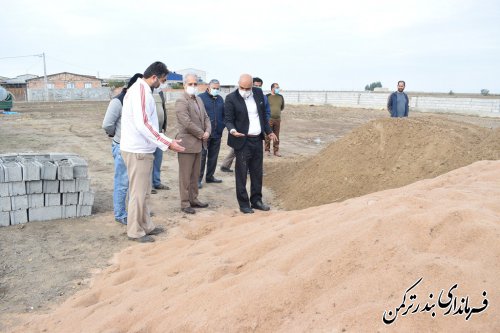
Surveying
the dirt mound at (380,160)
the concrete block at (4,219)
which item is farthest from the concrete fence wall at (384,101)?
the concrete block at (4,219)

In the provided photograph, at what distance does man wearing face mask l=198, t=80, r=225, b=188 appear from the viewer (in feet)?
23.3

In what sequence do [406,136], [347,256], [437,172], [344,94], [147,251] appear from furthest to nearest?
[344,94], [406,136], [437,172], [147,251], [347,256]

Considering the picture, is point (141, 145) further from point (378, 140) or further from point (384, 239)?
point (378, 140)

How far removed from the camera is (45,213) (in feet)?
17.1

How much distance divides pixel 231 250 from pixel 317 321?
160 cm

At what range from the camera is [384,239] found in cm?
261

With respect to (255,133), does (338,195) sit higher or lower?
lower

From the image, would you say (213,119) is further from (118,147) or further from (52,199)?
(52,199)

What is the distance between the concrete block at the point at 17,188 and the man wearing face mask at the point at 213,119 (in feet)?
9.49

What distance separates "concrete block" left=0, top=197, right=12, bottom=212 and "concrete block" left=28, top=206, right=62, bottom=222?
0.80 feet

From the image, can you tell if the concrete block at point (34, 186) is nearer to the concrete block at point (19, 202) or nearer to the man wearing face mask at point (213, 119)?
the concrete block at point (19, 202)

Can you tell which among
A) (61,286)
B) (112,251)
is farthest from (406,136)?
(61,286)

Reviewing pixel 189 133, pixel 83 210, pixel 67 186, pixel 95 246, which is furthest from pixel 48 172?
pixel 189 133

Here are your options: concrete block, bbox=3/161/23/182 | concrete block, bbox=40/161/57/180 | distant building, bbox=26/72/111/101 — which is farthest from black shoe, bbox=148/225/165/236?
distant building, bbox=26/72/111/101
